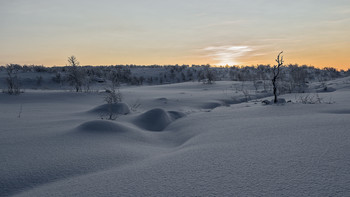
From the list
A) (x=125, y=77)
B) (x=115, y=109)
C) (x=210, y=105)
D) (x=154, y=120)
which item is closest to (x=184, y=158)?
(x=154, y=120)

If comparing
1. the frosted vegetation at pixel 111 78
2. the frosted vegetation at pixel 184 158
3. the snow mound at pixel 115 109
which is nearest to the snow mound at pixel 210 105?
the snow mound at pixel 115 109

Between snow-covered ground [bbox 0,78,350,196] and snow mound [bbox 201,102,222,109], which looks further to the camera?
snow mound [bbox 201,102,222,109]

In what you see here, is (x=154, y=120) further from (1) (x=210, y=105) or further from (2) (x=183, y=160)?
(1) (x=210, y=105)

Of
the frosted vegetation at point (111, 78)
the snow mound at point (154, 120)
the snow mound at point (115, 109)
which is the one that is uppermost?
the frosted vegetation at point (111, 78)

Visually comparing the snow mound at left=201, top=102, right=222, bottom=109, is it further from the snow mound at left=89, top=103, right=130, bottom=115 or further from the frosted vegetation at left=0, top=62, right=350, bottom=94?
the frosted vegetation at left=0, top=62, right=350, bottom=94

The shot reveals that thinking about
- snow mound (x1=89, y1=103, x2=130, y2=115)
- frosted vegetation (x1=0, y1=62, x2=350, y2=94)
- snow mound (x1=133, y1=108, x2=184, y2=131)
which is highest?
frosted vegetation (x1=0, y1=62, x2=350, y2=94)

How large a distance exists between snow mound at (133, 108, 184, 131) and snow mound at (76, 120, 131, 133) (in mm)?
747

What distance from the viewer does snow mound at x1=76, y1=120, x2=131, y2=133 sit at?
302cm

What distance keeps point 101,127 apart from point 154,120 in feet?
3.93

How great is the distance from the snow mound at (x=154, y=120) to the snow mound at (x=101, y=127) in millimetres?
747

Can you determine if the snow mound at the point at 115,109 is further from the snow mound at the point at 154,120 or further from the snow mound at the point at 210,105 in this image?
the snow mound at the point at 210,105

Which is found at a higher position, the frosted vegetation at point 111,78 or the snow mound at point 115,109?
the frosted vegetation at point 111,78

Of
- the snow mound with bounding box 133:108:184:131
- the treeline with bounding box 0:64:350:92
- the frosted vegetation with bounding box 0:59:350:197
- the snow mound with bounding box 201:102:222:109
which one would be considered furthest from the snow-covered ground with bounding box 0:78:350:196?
the snow mound with bounding box 201:102:222:109

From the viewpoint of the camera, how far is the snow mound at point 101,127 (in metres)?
3.02
